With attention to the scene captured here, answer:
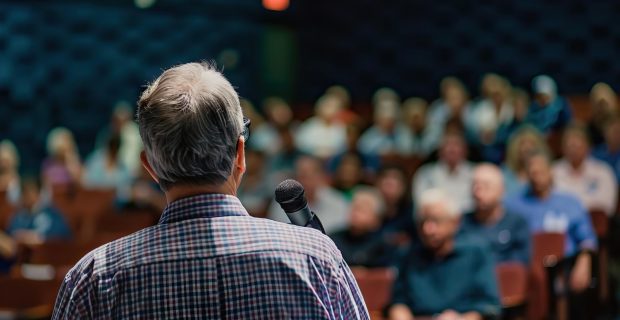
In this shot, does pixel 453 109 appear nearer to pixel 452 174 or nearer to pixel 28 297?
pixel 452 174

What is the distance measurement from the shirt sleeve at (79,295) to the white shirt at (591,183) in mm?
5267

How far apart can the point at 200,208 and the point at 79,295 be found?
196 mm

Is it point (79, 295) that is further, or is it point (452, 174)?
point (452, 174)

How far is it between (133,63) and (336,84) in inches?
92.8

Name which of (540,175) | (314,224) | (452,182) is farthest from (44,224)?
(314,224)

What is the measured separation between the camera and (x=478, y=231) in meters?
5.05

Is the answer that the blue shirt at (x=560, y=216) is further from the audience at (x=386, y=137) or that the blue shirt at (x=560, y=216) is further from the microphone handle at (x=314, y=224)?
the microphone handle at (x=314, y=224)

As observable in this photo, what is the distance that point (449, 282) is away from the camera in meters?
4.21

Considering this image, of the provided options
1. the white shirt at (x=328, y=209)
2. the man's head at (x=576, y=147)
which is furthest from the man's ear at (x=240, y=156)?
the man's head at (x=576, y=147)

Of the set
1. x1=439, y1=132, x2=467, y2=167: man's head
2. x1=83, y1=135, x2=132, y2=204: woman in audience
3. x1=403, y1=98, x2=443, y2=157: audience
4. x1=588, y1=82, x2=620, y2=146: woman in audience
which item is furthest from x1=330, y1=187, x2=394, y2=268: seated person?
x1=83, y1=135, x2=132, y2=204: woman in audience

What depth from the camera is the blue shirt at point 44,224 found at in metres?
6.64

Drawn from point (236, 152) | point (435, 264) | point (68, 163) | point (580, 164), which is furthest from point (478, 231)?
point (68, 163)

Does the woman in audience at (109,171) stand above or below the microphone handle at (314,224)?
above

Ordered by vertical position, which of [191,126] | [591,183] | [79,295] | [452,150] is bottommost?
[79,295]
